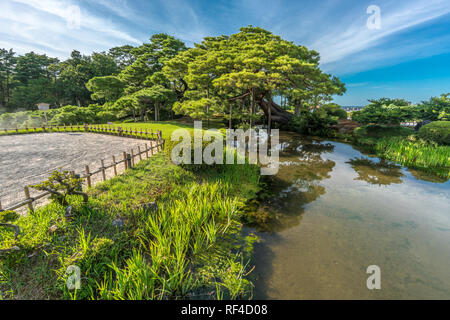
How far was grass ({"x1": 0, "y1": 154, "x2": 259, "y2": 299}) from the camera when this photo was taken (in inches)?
113

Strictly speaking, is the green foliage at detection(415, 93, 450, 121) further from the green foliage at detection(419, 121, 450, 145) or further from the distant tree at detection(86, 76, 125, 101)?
the distant tree at detection(86, 76, 125, 101)

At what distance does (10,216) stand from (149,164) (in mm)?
4303

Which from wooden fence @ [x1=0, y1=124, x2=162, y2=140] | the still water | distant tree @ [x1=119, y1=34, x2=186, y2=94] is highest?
distant tree @ [x1=119, y1=34, x2=186, y2=94]

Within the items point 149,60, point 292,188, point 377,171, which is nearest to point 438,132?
point 377,171

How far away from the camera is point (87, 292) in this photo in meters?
2.85

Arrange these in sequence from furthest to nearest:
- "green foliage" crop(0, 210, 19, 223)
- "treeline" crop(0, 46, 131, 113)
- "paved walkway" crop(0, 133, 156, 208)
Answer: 1. "treeline" crop(0, 46, 131, 113)
2. "paved walkway" crop(0, 133, 156, 208)
3. "green foliage" crop(0, 210, 19, 223)

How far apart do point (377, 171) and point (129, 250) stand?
1083 centimetres

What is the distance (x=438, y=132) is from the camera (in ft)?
40.1

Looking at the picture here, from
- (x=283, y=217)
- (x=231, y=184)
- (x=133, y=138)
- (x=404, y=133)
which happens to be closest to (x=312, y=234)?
(x=283, y=217)

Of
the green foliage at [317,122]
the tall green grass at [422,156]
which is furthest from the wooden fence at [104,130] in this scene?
the tall green grass at [422,156]

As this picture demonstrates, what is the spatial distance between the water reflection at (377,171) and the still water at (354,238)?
0.08 metres

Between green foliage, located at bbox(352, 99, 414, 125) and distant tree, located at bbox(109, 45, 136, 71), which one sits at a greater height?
distant tree, located at bbox(109, 45, 136, 71)

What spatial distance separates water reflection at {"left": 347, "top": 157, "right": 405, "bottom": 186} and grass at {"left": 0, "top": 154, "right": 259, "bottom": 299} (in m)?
6.56

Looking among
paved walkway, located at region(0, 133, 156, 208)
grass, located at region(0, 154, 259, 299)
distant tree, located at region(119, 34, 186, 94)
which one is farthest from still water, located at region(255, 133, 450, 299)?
distant tree, located at region(119, 34, 186, 94)
